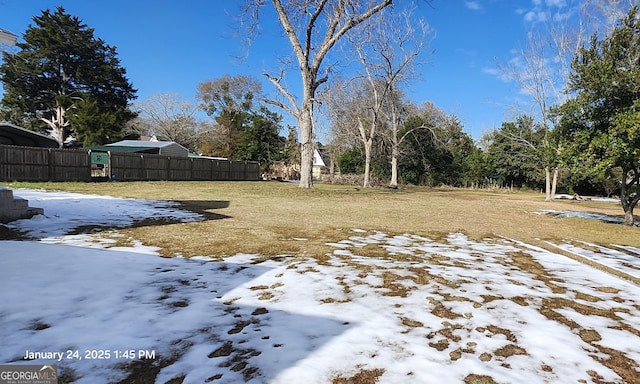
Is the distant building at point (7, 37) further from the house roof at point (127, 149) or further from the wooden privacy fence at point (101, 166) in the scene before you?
the house roof at point (127, 149)

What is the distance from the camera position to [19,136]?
2014 cm

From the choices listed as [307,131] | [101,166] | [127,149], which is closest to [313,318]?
[307,131]

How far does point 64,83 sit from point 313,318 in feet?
125

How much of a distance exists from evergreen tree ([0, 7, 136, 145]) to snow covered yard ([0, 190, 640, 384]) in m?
30.7

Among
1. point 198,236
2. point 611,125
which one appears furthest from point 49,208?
point 611,125

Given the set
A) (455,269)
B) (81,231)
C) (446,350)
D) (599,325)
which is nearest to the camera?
(446,350)

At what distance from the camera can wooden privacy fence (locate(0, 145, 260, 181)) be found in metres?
15.6

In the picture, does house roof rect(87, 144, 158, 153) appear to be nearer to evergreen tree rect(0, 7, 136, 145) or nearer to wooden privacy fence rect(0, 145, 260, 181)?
wooden privacy fence rect(0, 145, 260, 181)

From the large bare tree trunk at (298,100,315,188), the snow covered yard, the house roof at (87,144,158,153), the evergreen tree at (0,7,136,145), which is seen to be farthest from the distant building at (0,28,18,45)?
the evergreen tree at (0,7,136,145)

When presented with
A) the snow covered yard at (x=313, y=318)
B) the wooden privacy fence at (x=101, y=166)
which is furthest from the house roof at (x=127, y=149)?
the snow covered yard at (x=313, y=318)

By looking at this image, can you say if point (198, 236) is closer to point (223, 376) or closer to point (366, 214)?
point (223, 376)

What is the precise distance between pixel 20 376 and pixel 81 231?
13.7 ft

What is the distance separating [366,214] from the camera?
31.1 ft

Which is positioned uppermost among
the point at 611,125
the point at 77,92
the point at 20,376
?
the point at 77,92
